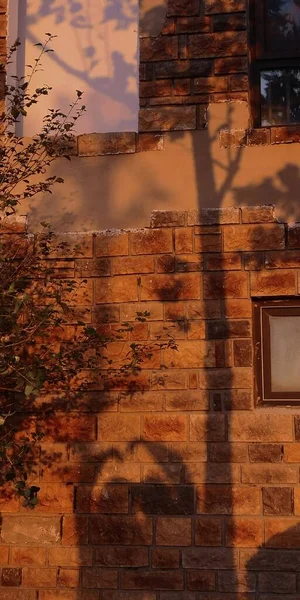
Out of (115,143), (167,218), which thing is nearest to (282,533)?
(167,218)

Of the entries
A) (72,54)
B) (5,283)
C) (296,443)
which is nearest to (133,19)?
(72,54)

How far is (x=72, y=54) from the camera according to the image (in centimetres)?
711

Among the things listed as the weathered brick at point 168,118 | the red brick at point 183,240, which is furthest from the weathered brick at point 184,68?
the red brick at point 183,240

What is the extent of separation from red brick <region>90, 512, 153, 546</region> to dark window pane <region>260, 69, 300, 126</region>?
118 inches

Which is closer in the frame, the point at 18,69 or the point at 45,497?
the point at 45,497

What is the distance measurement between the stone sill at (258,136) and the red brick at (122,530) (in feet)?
8.83

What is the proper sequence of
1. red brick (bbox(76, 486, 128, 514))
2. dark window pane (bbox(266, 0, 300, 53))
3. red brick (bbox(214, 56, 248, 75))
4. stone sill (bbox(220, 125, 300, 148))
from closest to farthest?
red brick (bbox(76, 486, 128, 514))
stone sill (bbox(220, 125, 300, 148))
red brick (bbox(214, 56, 248, 75))
dark window pane (bbox(266, 0, 300, 53))

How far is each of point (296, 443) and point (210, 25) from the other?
3079mm

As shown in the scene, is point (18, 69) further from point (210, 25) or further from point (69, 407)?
point (69, 407)

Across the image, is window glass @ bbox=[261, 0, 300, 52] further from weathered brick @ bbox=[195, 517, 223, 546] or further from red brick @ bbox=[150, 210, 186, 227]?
weathered brick @ bbox=[195, 517, 223, 546]

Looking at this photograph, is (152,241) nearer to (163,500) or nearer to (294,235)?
(294,235)

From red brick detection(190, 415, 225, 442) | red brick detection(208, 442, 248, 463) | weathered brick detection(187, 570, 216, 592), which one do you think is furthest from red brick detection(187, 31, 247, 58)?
weathered brick detection(187, 570, 216, 592)

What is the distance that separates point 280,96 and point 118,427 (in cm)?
272

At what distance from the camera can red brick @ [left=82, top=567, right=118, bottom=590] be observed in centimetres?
617
